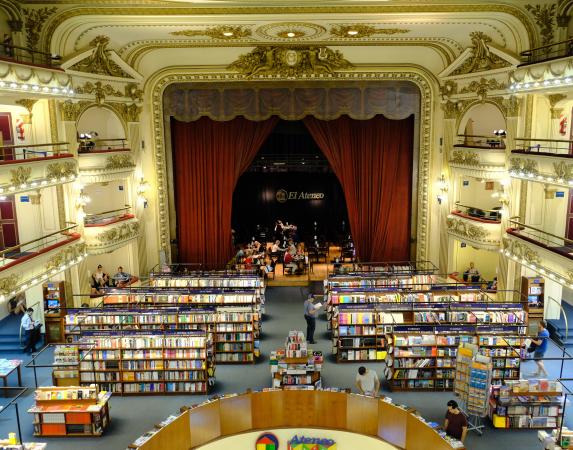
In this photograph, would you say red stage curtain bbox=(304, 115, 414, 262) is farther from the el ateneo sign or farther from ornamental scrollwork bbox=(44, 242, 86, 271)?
ornamental scrollwork bbox=(44, 242, 86, 271)

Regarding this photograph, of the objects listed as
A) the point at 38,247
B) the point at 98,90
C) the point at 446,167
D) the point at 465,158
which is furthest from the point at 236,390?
the point at 446,167

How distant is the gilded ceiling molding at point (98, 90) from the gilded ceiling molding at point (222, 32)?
7.65ft

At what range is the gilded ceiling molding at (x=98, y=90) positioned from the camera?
526 inches

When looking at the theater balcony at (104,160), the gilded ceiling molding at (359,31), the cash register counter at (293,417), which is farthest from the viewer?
the theater balcony at (104,160)

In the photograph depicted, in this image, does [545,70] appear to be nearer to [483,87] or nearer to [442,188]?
[483,87]

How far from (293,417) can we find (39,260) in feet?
20.1

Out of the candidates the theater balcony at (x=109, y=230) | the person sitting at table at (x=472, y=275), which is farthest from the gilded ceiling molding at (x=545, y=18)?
the theater balcony at (x=109, y=230)

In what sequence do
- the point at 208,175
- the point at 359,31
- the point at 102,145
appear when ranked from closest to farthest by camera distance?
the point at 359,31 < the point at 102,145 < the point at 208,175

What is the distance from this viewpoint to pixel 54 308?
1273cm

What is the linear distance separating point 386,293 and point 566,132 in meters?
5.76

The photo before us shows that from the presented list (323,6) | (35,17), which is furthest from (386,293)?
(35,17)

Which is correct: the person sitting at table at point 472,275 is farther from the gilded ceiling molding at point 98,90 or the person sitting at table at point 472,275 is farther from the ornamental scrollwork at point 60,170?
the gilded ceiling molding at point 98,90

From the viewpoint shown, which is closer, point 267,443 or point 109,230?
point 267,443

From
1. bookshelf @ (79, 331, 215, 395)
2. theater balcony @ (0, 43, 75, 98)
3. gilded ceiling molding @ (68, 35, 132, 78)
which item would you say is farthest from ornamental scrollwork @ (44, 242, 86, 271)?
gilded ceiling molding @ (68, 35, 132, 78)
